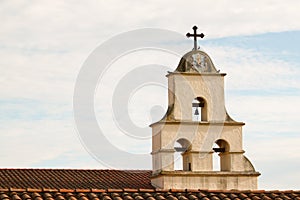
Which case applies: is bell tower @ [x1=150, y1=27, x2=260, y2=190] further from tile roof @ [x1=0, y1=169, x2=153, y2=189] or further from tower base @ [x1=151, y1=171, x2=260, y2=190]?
tile roof @ [x1=0, y1=169, x2=153, y2=189]

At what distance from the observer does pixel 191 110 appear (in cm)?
2162

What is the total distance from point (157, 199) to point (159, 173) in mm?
7317

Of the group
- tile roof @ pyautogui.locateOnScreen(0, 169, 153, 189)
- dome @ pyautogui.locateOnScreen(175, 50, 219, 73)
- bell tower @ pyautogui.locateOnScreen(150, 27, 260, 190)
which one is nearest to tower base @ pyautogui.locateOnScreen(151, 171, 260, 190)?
bell tower @ pyautogui.locateOnScreen(150, 27, 260, 190)

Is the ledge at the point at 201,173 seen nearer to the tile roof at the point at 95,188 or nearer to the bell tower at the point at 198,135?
the bell tower at the point at 198,135

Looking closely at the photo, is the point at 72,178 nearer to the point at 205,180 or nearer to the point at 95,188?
the point at 95,188

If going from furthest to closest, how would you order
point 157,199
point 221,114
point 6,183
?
point 221,114 < point 6,183 < point 157,199

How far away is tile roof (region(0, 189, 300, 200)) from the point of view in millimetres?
13391

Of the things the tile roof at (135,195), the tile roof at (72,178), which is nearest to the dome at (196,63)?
the tile roof at (72,178)

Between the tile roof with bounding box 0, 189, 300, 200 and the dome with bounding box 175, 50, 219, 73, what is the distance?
740cm

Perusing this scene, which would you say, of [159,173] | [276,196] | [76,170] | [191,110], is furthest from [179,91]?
[276,196]

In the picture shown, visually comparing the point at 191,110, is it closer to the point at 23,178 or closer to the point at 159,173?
the point at 159,173

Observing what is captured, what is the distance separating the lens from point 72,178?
22047mm

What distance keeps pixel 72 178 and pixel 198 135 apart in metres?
3.71

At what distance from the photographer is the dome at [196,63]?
2175 cm
